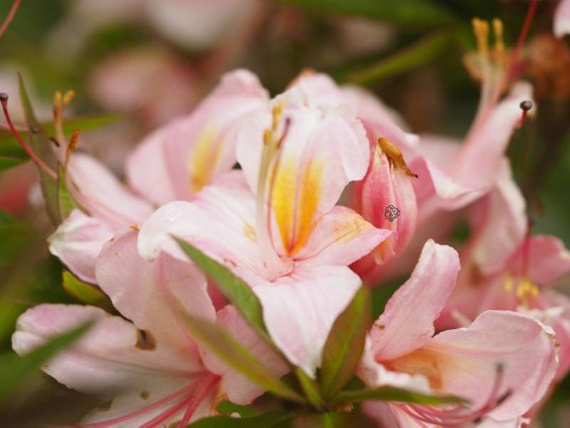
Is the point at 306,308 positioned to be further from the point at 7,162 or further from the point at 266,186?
the point at 7,162

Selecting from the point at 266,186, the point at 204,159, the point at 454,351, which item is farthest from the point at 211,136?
the point at 454,351

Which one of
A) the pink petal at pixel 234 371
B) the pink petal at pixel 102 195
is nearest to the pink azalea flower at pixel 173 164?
the pink petal at pixel 102 195

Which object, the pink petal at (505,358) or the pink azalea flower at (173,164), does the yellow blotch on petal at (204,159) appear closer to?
the pink azalea flower at (173,164)

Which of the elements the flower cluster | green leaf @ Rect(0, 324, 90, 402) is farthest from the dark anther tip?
green leaf @ Rect(0, 324, 90, 402)

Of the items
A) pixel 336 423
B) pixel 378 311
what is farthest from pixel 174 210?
pixel 378 311

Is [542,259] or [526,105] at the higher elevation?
[526,105]

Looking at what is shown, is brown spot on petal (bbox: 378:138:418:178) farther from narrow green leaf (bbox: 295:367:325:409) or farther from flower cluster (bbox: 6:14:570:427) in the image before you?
narrow green leaf (bbox: 295:367:325:409)
